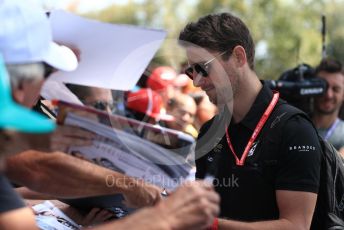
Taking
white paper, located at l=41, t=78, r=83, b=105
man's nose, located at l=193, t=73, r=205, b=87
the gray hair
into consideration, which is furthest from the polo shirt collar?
the gray hair

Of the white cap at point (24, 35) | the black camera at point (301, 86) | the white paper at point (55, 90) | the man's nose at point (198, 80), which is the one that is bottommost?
the black camera at point (301, 86)

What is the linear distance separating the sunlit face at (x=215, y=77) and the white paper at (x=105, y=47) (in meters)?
0.54

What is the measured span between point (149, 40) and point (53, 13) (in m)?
0.40

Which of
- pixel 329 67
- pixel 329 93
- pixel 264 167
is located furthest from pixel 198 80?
pixel 329 67

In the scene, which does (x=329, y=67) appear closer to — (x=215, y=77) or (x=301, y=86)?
(x=301, y=86)

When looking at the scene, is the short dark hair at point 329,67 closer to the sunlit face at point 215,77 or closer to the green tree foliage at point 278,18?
the sunlit face at point 215,77

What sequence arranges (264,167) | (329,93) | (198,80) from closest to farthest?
(264,167) < (198,80) < (329,93)

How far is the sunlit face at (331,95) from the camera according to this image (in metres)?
6.17

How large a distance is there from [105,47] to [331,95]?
4.08 meters

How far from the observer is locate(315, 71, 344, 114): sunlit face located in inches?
243

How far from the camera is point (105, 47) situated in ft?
8.57

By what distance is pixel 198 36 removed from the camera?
3.31 m

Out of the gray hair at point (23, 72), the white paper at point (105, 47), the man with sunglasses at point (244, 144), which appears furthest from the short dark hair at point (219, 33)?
the gray hair at point (23, 72)

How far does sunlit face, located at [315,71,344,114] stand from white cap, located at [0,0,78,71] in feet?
14.4
